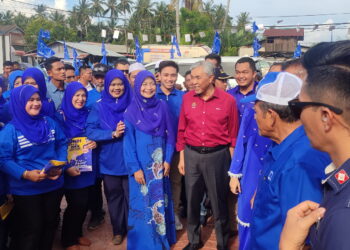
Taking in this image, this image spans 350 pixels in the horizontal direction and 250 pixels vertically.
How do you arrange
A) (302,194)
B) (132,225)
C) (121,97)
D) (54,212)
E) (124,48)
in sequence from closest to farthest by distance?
1. (302,194)
2. (54,212)
3. (132,225)
4. (121,97)
5. (124,48)

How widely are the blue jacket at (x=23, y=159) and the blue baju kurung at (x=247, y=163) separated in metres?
1.71

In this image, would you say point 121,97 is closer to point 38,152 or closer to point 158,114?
point 158,114

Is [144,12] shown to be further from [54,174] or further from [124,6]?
[54,174]

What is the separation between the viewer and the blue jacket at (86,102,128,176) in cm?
357

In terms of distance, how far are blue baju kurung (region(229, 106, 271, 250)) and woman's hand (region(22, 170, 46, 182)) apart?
5.59ft

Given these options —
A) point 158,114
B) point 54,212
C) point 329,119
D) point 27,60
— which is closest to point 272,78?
point 329,119

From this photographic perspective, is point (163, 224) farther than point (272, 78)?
Yes

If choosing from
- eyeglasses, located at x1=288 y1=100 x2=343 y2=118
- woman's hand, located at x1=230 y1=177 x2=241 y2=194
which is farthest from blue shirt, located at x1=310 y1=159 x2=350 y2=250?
woman's hand, located at x1=230 y1=177 x2=241 y2=194

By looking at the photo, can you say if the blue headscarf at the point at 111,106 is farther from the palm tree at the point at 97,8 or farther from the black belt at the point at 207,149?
the palm tree at the point at 97,8

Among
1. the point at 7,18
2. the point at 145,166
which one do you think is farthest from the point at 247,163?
the point at 7,18

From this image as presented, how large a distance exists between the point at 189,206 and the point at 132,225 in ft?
2.11

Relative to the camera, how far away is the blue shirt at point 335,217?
822mm

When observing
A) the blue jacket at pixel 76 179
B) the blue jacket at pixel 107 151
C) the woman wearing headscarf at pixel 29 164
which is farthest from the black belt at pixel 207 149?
the woman wearing headscarf at pixel 29 164

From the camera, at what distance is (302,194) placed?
1384 millimetres
